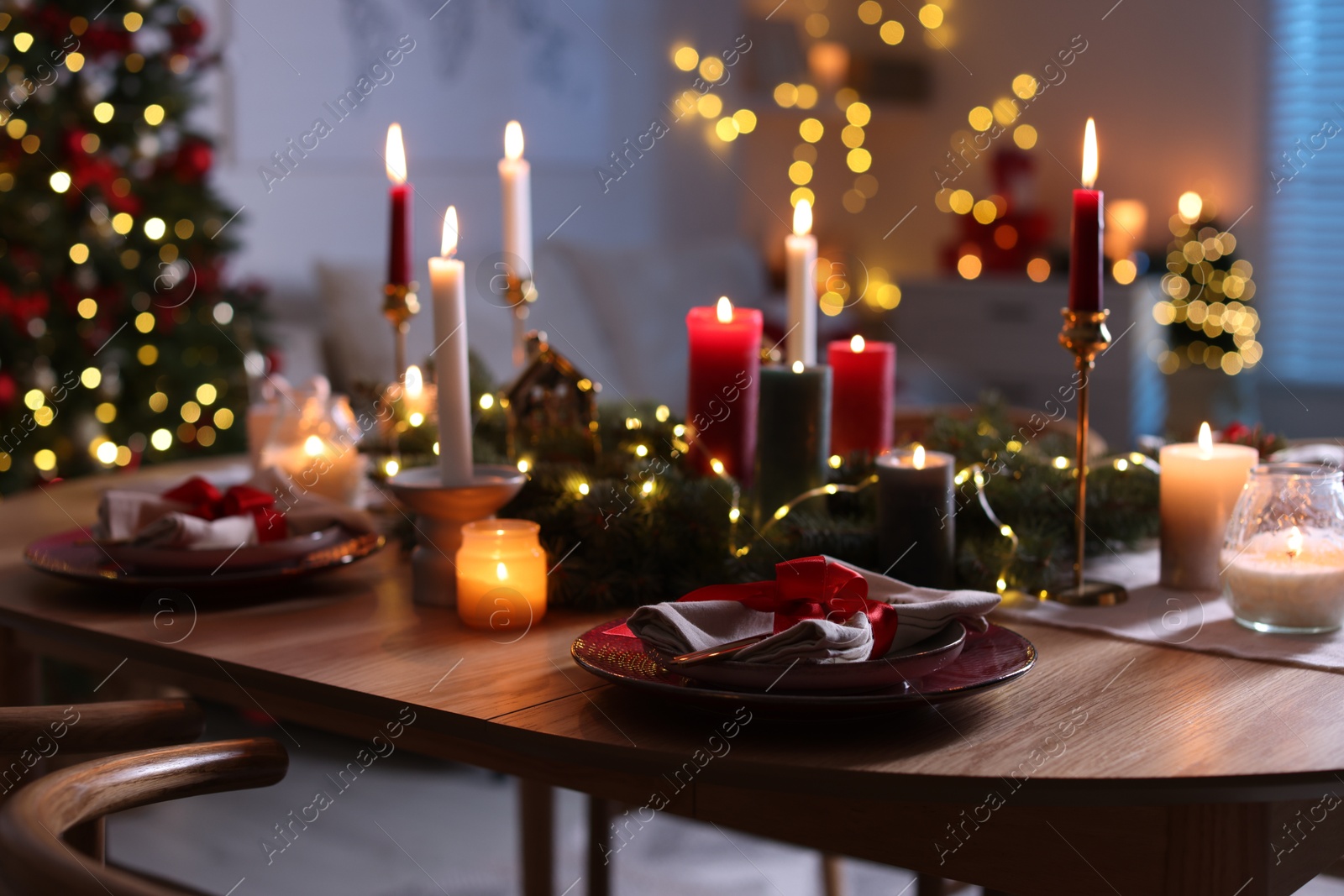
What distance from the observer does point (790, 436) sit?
1.13 m

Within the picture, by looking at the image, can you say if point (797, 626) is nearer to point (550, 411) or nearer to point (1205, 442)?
point (1205, 442)

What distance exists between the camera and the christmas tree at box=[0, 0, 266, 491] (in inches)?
95.0

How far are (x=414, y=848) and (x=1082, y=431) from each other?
5.24 feet

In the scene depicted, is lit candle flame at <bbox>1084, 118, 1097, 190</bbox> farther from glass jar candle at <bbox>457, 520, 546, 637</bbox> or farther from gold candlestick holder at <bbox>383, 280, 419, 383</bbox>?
gold candlestick holder at <bbox>383, 280, 419, 383</bbox>

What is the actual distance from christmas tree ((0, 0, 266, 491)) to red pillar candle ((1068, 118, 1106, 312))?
2.03 meters

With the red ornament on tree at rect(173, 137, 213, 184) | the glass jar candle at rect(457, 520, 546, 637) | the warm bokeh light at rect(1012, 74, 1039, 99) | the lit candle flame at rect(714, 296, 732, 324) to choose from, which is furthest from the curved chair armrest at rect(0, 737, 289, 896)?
the warm bokeh light at rect(1012, 74, 1039, 99)

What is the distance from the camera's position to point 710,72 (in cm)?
452

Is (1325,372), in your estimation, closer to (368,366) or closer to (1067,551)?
(368,366)

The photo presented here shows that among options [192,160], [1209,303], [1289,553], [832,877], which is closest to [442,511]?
[1289,553]

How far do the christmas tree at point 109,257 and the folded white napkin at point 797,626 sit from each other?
1969mm

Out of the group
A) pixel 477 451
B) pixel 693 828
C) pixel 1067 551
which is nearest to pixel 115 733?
pixel 477 451

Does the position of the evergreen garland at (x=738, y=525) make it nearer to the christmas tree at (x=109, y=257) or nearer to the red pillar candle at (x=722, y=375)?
the red pillar candle at (x=722, y=375)

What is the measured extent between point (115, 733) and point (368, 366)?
2090 mm

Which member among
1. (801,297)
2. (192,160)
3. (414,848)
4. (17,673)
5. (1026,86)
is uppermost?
(1026,86)
